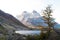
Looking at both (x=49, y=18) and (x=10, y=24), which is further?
(x=10, y=24)

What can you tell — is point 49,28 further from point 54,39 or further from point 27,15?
point 27,15

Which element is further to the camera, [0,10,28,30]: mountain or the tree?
[0,10,28,30]: mountain

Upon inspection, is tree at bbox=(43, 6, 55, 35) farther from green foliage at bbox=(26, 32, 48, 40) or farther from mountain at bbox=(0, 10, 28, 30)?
mountain at bbox=(0, 10, 28, 30)

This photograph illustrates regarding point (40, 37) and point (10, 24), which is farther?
point (10, 24)

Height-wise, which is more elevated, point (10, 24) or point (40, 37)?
point (10, 24)

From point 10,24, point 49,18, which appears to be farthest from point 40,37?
point 10,24

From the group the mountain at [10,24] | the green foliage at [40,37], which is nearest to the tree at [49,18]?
the green foliage at [40,37]

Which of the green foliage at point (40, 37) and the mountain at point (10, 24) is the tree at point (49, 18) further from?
the mountain at point (10, 24)

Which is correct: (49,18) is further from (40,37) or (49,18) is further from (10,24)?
(10,24)

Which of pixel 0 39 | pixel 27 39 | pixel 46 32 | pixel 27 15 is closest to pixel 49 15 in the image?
pixel 46 32

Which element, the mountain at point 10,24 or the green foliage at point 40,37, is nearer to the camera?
the green foliage at point 40,37

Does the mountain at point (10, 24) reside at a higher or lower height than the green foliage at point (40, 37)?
higher

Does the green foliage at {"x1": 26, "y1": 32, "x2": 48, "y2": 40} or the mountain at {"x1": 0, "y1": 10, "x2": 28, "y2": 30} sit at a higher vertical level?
the mountain at {"x1": 0, "y1": 10, "x2": 28, "y2": 30}

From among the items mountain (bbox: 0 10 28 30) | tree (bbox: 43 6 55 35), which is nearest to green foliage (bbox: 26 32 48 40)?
tree (bbox: 43 6 55 35)
